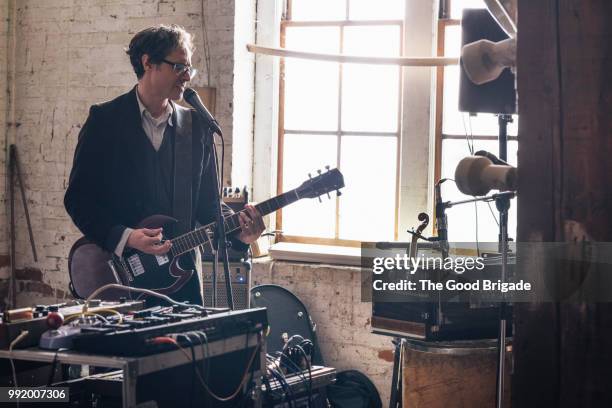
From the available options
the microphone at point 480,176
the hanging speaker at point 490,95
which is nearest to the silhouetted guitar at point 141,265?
the hanging speaker at point 490,95

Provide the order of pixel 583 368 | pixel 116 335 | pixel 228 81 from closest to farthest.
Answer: pixel 583 368 < pixel 116 335 < pixel 228 81

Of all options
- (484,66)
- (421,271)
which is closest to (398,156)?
(421,271)

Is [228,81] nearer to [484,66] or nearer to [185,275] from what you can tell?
[185,275]

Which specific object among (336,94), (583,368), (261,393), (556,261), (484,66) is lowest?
(261,393)

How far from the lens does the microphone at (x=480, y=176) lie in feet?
3.20

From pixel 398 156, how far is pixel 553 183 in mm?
3517

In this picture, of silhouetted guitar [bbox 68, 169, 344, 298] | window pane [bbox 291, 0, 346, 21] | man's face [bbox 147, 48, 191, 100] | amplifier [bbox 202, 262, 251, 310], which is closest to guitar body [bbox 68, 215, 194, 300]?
silhouetted guitar [bbox 68, 169, 344, 298]

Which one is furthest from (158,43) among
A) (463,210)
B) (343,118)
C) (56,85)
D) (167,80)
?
(463,210)

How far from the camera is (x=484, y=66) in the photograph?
1068 mm

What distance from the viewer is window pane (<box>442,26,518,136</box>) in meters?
4.23

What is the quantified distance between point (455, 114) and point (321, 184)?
53.8 inches

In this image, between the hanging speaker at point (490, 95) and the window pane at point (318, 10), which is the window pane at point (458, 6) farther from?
the hanging speaker at point (490, 95)

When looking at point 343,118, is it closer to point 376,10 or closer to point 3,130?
point 376,10

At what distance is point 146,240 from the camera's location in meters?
2.89
